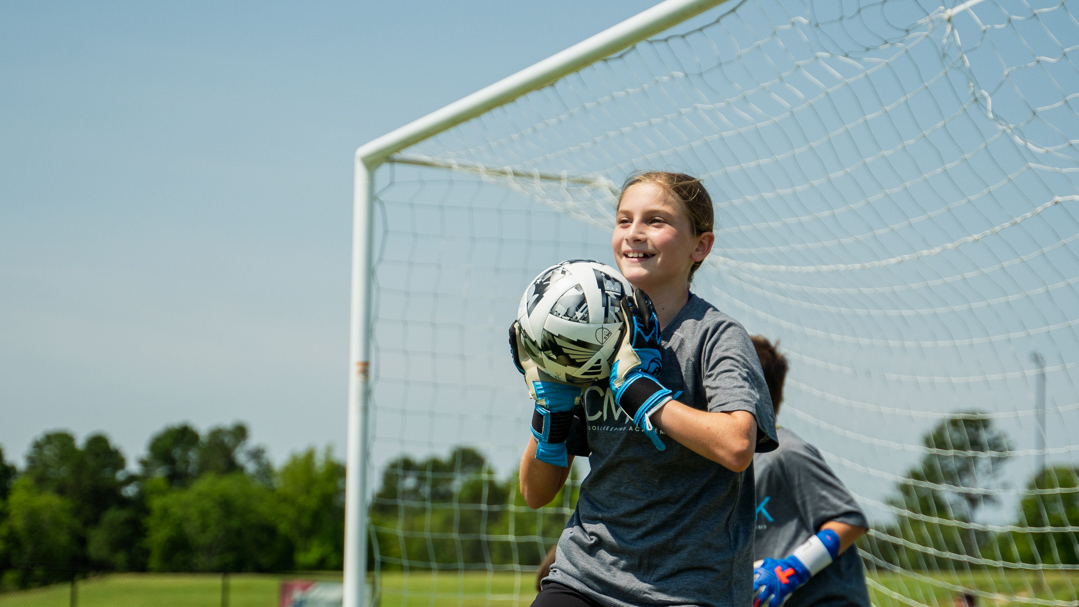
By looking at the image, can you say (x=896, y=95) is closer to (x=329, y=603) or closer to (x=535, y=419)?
(x=535, y=419)

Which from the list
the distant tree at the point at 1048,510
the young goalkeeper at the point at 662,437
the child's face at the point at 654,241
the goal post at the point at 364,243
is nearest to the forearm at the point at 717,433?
the young goalkeeper at the point at 662,437

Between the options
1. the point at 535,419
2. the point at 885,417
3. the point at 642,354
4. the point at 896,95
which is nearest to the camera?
the point at 642,354

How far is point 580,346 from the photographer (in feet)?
6.64

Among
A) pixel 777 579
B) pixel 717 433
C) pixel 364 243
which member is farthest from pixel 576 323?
pixel 364 243

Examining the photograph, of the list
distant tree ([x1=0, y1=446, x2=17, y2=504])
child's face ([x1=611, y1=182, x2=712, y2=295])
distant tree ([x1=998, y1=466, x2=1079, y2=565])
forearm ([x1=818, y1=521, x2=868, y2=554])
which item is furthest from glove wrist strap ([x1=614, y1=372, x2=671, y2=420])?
distant tree ([x1=0, y1=446, x2=17, y2=504])

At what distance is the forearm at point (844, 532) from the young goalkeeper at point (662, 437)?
946mm

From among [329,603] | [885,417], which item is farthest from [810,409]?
[329,603]

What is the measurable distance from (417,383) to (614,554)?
339 cm

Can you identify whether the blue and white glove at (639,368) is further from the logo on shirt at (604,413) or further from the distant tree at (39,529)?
the distant tree at (39,529)

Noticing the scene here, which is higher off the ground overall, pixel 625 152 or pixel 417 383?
pixel 625 152

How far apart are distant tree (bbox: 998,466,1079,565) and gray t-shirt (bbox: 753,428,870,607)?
1.72m

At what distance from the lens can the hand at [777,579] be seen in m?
2.64

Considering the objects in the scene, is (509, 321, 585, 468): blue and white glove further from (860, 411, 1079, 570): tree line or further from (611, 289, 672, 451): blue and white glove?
(860, 411, 1079, 570): tree line

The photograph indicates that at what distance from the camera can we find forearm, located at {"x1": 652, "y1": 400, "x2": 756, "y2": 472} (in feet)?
6.11
